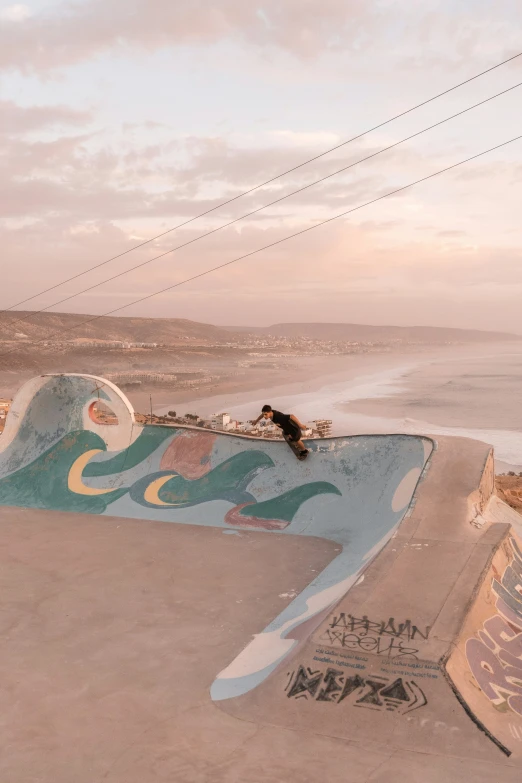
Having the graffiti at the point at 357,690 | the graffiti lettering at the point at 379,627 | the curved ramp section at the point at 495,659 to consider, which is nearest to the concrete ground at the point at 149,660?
the graffiti at the point at 357,690

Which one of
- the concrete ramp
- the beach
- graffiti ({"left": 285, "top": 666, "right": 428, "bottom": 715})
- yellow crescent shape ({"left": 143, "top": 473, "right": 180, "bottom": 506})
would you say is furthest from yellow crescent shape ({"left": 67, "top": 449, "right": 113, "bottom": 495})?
the beach

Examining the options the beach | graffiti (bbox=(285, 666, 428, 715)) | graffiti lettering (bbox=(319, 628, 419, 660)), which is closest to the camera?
graffiti (bbox=(285, 666, 428, 715))

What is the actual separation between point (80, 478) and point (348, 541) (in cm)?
654

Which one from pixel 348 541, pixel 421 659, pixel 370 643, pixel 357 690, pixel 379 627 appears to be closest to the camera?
pixel 357 690

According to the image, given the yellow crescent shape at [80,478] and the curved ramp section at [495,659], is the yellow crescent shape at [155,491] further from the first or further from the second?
the curved ramp section at [495,659]

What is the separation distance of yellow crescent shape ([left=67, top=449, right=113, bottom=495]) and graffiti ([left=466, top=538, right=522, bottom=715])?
8468 mm

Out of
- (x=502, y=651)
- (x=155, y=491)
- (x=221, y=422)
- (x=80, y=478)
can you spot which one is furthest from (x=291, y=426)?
(x=221, y=422)

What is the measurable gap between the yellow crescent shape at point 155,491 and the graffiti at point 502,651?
22.0 ft

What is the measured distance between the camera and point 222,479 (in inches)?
487

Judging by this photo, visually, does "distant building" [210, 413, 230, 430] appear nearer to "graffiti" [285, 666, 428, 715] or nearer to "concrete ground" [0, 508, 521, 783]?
"concrete ground" [0, 508, 521, 783]

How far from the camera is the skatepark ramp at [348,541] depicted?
5.52m

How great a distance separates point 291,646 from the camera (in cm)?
678

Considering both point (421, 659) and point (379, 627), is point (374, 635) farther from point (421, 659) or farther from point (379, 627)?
point (421, 659)

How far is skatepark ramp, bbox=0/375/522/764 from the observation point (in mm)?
5523
